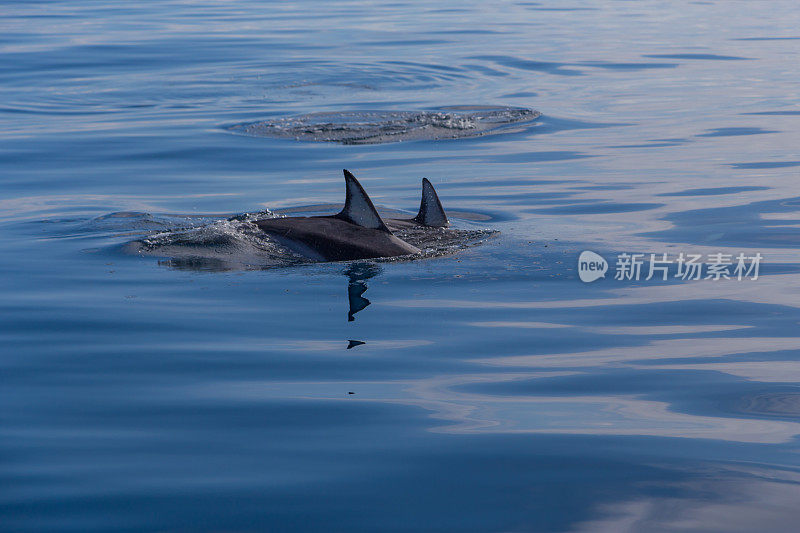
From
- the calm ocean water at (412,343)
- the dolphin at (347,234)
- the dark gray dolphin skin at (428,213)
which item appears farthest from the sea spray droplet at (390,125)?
the dolphin at (347,234)

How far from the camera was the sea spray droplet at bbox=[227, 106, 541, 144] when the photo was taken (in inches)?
633

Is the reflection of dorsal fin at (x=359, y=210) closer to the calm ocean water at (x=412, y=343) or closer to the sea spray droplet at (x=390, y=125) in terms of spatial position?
the calm ocean water at (x=412, y=343)

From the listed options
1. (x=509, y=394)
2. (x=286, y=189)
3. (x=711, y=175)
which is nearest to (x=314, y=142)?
(x=286, y=189)

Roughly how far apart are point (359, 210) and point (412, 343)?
2.47 metres

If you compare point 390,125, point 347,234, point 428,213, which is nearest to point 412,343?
point 347,234

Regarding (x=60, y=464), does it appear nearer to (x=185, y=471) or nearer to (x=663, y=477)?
(x=185, y=471)

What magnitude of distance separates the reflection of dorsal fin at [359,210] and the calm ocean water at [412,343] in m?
0.55

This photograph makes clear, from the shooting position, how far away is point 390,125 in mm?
16906

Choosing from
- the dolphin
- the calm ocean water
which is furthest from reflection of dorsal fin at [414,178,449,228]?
the dolphin

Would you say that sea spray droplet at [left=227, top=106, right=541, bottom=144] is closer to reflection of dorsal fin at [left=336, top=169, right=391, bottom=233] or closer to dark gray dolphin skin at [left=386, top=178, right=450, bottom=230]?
dark gray dolphin skin at [left=386, top=178, right=450, bottom=230]

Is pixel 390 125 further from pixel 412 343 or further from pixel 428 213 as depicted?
pixel 412 343

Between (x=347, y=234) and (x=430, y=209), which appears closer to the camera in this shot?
(x=347, y=234)

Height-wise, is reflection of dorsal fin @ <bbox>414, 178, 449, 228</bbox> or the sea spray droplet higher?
the sea spray droplet

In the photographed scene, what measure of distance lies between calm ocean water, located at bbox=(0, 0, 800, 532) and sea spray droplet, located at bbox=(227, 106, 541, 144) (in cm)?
49
